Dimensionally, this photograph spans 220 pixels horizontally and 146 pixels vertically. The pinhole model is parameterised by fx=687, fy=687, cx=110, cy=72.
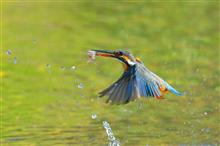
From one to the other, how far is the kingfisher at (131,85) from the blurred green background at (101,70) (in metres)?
1.35

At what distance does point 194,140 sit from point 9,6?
10.3 m

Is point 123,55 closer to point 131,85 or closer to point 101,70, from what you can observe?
point 131,85

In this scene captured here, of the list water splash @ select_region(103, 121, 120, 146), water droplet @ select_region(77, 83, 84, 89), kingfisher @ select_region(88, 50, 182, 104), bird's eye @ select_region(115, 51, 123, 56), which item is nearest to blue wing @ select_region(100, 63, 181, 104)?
kingfisher @ select_region(88, 50, 182, 104)

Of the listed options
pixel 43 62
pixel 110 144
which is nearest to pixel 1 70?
pixel 43 62

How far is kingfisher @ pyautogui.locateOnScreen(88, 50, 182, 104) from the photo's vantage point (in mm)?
7109

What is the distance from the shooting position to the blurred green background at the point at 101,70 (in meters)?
9.18

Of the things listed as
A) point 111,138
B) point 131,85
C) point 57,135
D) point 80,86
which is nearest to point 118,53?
point 131,85

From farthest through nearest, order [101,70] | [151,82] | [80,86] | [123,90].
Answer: [101,70], [80,86], [151,82], [123,90]

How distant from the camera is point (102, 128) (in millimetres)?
9312

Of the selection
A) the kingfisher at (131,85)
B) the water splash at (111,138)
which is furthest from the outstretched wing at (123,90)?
the water splash at (111,138)

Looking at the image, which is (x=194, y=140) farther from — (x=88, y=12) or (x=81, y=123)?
(x=88, y=12)

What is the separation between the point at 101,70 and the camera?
492 inches

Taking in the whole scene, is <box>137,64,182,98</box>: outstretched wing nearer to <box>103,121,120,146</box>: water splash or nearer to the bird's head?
the bird's head

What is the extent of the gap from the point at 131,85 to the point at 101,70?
5.26m
